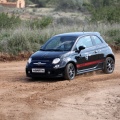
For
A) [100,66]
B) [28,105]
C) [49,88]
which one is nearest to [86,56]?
[100,66]

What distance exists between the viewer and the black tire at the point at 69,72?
16641 mm

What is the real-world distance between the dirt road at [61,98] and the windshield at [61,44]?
115cm

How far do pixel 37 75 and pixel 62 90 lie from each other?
2245 mm

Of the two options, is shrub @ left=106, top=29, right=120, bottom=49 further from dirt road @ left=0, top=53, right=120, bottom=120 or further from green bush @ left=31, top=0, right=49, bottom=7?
green bush @ left=31, top=0, right=49, bottom=7

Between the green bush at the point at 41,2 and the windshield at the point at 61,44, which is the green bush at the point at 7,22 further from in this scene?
the green bush at the point at 41,2

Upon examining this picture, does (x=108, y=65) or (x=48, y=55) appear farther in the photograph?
(x=108, y=65)

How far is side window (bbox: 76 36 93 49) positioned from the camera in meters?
17.6

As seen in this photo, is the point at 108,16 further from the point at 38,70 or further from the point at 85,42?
the point at 38,70

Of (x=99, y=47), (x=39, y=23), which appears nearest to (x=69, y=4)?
(x=39, y=23)

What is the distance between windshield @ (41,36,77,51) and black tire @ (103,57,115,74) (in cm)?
174

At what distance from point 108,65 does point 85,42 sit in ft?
4.62

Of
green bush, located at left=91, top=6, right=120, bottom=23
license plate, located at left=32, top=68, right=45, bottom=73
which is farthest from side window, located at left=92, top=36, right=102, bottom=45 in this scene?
green bush, located at left=91, top=6, right=120, bottom=23

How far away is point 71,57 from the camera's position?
667 inches

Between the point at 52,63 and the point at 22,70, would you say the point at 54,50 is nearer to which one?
the point at 52,63
